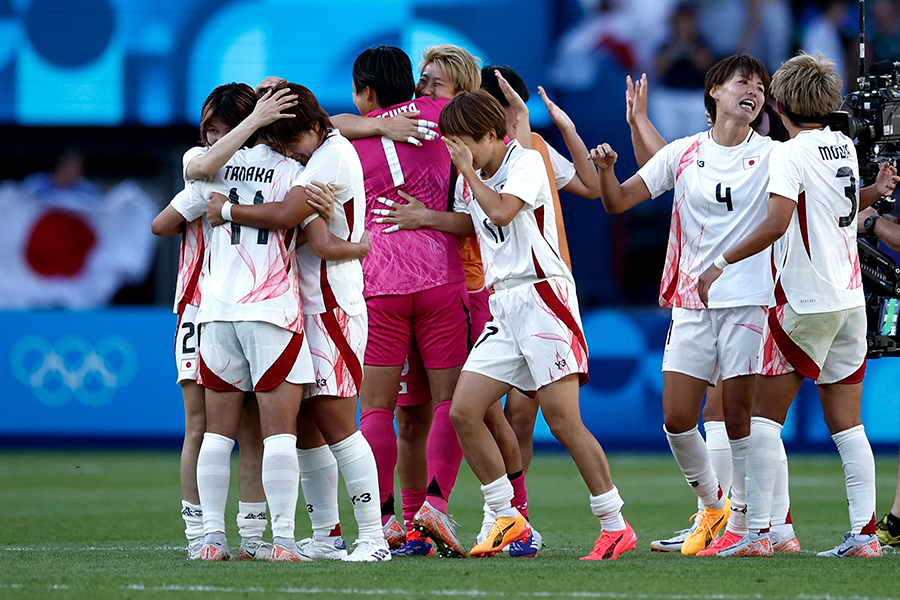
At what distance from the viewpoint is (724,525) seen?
572 cm

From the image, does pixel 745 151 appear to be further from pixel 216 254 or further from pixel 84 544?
pixel 84 544

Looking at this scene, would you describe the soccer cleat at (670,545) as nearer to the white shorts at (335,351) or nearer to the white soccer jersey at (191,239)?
the white shorts at (335,351)

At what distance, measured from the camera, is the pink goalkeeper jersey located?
5.64 metres

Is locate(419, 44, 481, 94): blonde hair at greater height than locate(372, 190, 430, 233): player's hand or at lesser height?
greater

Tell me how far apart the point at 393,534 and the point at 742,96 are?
2.51 metres

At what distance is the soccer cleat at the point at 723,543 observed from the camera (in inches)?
212

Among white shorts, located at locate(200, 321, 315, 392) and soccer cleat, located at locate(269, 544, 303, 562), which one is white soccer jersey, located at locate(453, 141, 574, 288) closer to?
white shorts, located at locate(200, 321, 315, 392)

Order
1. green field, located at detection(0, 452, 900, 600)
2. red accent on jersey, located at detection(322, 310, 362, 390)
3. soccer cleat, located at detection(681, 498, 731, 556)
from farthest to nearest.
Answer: soccer cleat, located at detection(681, 498, 731, 556)
red accent on jersey, located at detection(322, 310, 362, 390)
green field, located at detection(0, 452, 900, 600)

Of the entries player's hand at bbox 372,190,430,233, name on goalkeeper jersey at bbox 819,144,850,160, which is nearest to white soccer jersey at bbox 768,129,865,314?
name on goalkeeper jersey at bbox 819,144,850,160

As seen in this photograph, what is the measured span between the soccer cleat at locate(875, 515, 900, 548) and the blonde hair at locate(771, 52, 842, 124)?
6.35 feet

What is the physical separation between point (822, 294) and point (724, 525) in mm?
1260

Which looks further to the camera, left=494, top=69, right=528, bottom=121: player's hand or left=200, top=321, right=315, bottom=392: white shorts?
left=494, top=69, right=528, bottom=121: player's hand

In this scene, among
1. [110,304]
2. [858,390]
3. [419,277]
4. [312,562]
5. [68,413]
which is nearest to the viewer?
[312,562]

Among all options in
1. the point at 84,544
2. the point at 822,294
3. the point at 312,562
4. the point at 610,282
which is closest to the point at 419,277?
the point at 312,562
